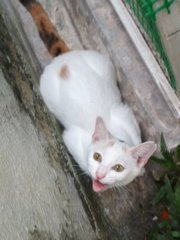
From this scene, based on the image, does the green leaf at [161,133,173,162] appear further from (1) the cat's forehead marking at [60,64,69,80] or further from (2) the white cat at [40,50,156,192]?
(1) the cat's forehead marking at [60,64,69,80]

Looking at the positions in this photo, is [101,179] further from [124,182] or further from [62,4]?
[62,4]

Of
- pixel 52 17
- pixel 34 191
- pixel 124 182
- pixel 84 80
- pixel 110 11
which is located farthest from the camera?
pixel 52 17

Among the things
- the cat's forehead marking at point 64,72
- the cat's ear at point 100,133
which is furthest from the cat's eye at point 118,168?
the cat's forehead marking at point 64,72

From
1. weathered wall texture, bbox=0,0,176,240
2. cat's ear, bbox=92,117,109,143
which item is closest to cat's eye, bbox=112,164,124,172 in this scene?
cat's ear, bbox=92,117,109,143

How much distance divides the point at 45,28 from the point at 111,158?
1052mm

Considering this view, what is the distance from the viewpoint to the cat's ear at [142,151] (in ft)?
8.12

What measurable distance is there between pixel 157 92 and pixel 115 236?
853mm

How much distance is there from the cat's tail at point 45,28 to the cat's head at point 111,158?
2.63 ft

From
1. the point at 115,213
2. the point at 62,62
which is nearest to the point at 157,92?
the point at 62,62

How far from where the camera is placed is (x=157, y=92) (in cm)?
292

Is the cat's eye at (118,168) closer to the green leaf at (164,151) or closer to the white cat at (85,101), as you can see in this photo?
the white cat at (85,101)

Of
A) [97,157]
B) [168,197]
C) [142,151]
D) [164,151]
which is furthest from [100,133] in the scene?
[168,197]

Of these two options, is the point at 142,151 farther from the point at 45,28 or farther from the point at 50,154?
the point at 45,28

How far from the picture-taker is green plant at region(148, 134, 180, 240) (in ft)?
9.12
